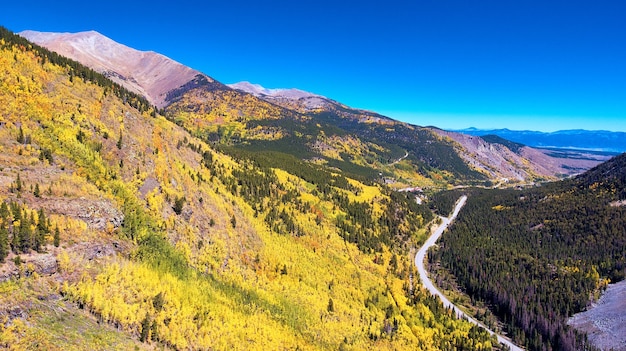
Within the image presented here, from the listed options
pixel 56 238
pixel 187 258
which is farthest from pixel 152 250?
pixel 56 238

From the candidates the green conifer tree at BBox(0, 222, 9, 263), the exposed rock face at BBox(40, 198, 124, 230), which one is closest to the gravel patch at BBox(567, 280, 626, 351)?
the exposed rock face at BBox(40, 198, 124, 230)

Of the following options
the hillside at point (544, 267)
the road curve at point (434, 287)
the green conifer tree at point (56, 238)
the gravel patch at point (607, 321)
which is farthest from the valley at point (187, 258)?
the gravel patch at point (607, 321)

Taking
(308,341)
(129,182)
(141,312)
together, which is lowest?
(308,341)

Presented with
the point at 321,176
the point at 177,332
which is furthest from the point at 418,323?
the point at 321,176

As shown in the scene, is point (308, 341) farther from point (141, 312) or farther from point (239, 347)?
point (141, 312)

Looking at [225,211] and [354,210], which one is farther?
[354,210]

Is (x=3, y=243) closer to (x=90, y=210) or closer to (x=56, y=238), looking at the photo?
(x=56, y=238)
